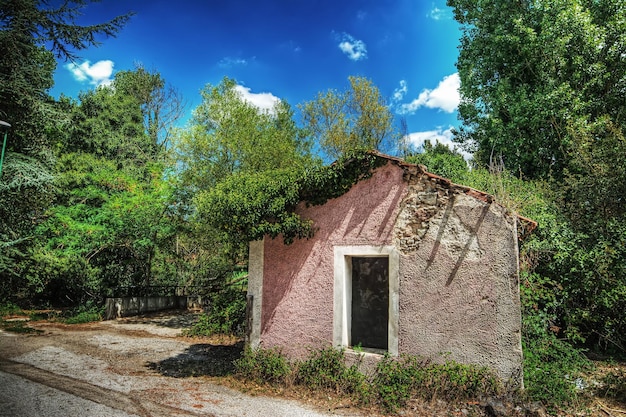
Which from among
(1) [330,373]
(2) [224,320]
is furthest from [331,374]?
(2) [224,320]

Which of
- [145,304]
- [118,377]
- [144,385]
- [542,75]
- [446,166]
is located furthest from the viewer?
[145,304]

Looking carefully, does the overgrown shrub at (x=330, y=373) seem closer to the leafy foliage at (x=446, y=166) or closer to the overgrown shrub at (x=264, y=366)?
the overgrown shrub at (x=264, y=366)

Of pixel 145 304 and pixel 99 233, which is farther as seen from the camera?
pixel 145 304

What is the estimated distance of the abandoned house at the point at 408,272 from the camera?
569 centimetres

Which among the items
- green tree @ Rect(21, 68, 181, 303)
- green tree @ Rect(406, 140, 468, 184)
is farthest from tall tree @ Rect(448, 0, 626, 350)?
green tree @ Rect(21, 68, 181, 303)

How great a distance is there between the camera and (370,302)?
32.9 ft

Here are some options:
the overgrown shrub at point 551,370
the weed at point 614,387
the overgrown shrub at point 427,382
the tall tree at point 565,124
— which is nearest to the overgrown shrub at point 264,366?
the overgrown shrub at point 427,382

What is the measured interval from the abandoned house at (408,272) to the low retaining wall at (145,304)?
11.0 m

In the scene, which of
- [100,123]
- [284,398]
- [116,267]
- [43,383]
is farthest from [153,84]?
[284,398]

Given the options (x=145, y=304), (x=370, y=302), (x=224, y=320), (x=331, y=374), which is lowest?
(x=145, y=304)

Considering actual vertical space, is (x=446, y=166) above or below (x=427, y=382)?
above

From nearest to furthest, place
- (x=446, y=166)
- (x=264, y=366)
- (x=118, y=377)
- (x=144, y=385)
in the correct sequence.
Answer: (x=144, y=385) < (x=264, y=366) < (x=118, y=377) < (x=446, y=166)

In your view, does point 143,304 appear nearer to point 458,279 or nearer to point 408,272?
point 408,272

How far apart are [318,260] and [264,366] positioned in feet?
7.95
